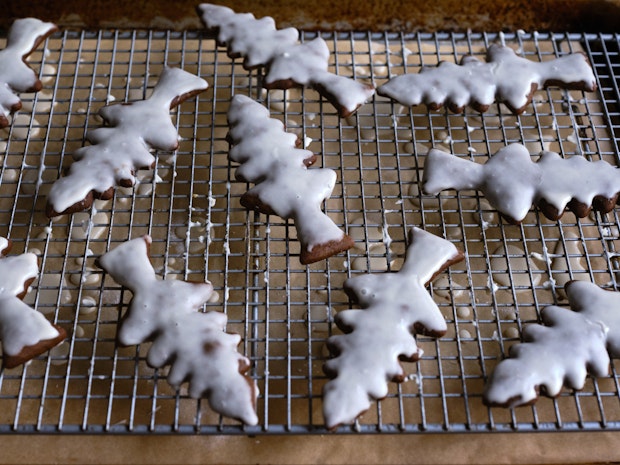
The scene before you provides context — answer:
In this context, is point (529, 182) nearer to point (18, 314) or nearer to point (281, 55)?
point (281, 55)

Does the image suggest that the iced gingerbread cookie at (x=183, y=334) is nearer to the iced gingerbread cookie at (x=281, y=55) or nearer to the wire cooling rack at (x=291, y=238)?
the wire cooling rack at (x=291, y=238)

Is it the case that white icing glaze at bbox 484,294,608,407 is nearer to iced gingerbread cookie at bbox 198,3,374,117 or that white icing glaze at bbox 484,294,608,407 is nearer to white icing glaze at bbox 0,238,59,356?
iced gingerbread cookie at bbox 198,3,374,117

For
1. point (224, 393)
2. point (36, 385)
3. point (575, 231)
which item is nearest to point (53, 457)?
point (36, 385)

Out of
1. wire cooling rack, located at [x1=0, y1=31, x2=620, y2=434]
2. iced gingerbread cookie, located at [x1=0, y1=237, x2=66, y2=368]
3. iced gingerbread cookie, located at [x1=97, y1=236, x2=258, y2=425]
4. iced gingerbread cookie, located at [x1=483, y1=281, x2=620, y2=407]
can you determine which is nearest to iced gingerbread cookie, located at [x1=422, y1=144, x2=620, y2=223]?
wire cooling rack, located at [x1=0, y1=31, x2=620, y2=434]

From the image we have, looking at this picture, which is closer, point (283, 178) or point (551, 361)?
point (551, 361)

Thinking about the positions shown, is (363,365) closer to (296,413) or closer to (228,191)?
(296,413)

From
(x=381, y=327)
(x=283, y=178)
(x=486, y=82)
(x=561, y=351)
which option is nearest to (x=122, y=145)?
(x=283, y=178)

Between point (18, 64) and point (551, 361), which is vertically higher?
point (18, 64)
